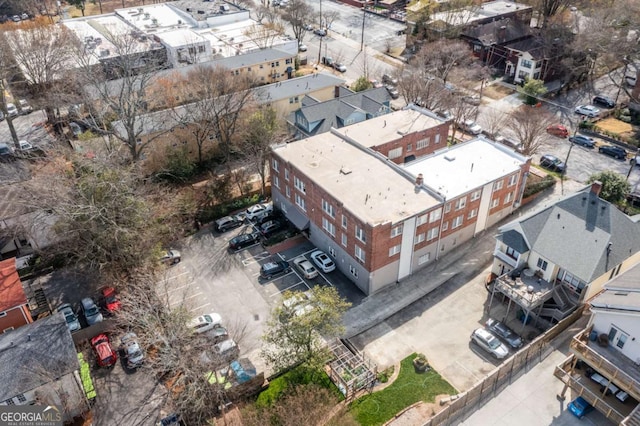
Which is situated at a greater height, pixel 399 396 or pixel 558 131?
pixel 558 131

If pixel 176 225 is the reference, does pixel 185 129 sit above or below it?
above

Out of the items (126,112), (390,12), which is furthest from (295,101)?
(390,12)

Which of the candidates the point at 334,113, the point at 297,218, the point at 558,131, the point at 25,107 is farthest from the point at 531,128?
the point at 25,107

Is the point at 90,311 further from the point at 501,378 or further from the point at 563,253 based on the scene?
the point at 563,253

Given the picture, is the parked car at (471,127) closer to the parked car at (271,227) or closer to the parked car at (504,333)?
the parked car at (271,227)

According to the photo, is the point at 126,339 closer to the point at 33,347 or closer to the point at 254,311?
the point at 33,347

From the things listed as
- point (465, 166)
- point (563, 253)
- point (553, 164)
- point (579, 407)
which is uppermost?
point (465, 166)
